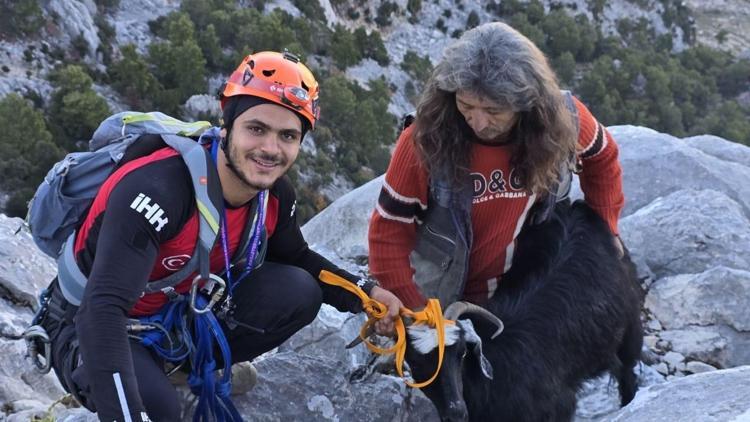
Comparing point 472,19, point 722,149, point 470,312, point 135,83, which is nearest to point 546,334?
point 470,312

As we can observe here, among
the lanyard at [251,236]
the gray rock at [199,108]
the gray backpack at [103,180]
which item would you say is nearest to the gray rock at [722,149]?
the lanyard at [251,236]

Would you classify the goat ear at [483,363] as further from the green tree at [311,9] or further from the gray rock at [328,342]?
the green tree at [311,9]

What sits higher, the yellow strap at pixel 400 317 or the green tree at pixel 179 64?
the yellow strap at pixel 400 317

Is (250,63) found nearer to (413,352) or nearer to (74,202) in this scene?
(74,202)

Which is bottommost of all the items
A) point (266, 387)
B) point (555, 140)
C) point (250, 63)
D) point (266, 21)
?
point (266, 21)

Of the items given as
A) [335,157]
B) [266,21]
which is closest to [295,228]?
[335,157]

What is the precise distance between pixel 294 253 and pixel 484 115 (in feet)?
3.27

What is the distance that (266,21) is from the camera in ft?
106

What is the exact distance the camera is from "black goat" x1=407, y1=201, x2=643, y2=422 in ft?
10.0

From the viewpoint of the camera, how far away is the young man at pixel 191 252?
2.22 m

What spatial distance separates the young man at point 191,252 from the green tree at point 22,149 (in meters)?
19.1

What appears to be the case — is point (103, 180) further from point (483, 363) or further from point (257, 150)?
point (483, 363)

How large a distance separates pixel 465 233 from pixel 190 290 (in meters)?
1.34

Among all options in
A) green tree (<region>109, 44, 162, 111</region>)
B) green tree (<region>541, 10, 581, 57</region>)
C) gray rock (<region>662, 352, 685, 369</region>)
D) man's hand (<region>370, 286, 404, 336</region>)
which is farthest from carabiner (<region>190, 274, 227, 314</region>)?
green tree (<region>541, 10, 581, 57</region>)
